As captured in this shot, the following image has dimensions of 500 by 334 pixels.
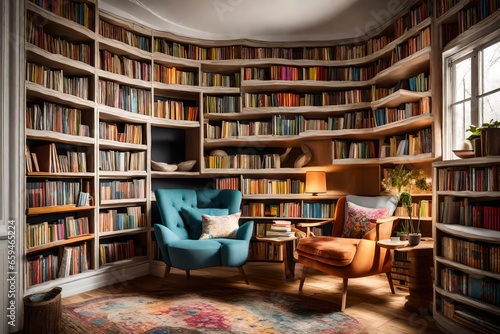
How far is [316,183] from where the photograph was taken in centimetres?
440

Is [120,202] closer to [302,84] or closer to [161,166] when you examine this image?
[161,166]

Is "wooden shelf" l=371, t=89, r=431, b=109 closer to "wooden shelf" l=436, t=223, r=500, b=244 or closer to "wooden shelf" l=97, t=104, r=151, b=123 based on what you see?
"wooden shelf" l=436, t=223, r=500, b=244

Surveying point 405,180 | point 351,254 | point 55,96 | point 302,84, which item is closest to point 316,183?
point 405,180

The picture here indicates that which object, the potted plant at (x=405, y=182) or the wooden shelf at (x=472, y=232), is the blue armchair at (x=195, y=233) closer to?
the potted plant at (x=405, y=182)

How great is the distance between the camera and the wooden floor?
113 inches

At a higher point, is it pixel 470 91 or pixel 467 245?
pixel 470 91

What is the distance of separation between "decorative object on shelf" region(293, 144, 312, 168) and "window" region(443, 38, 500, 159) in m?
1.70

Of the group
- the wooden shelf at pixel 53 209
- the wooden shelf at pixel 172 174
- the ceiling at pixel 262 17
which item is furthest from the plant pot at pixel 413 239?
the wooden shelf at pixel 53 209

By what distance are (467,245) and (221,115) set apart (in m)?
3.13

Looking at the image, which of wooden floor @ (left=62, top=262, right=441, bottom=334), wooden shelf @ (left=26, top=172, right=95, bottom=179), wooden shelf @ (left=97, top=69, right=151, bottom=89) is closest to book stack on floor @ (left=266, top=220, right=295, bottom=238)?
wooden floor @ (left=62, top=262, right=441, bottom=334)

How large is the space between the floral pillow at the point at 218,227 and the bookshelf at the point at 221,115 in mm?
706

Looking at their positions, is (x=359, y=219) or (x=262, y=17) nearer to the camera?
(x=359, y=219)

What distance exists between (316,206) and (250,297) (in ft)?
5.19

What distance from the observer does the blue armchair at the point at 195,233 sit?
3621 mm
